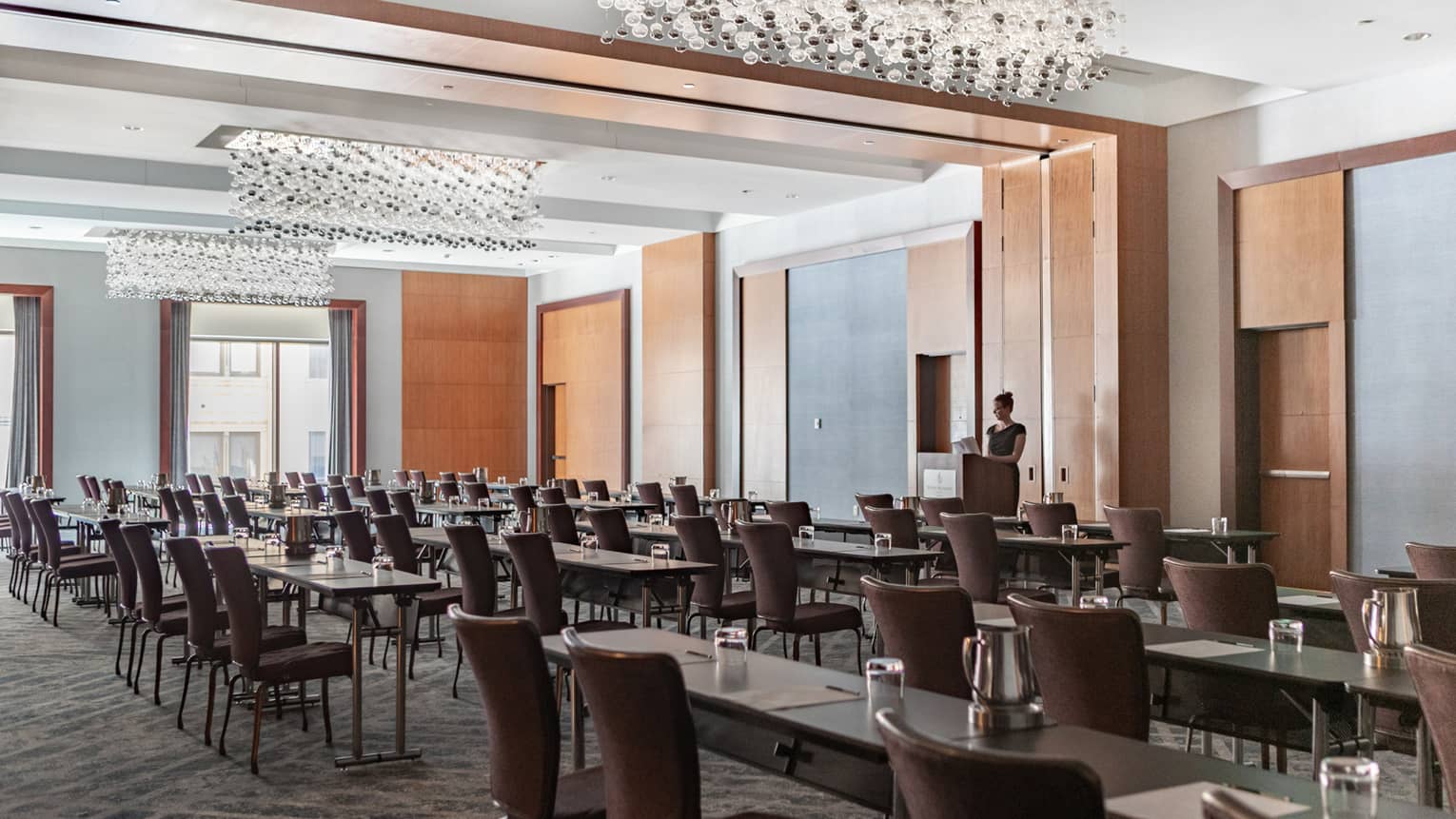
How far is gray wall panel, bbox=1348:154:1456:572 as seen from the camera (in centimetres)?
905

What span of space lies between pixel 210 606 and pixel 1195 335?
8444 mm

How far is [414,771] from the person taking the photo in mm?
5109

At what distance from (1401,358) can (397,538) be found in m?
7.26

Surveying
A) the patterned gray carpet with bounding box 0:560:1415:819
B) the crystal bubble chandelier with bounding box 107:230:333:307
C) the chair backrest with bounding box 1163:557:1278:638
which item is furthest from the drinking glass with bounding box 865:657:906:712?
the crystal bubble chandelier with bounding box 107:230:333:307

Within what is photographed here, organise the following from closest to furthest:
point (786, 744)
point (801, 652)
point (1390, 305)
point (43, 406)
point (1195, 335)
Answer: point (786, 744), point (801, 652), point (1390, 305), point (1195, 335), point (43, 406)

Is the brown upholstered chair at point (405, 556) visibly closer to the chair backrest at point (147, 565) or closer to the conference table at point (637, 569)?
the conference table at point (637, 569)

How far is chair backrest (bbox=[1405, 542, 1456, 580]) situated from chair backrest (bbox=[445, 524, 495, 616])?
4205 millimetres

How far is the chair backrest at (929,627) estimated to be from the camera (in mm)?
3895

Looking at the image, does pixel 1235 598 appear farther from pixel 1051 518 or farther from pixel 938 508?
pixel 938 508

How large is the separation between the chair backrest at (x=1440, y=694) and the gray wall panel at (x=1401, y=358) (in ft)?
24.1

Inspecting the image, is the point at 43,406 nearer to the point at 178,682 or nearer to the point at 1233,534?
the point at 178,682

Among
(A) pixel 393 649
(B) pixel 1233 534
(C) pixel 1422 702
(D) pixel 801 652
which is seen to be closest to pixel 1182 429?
(B) pixel 1233 534

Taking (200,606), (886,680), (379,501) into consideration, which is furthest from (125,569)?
(886,680)

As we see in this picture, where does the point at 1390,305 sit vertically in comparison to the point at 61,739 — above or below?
above
